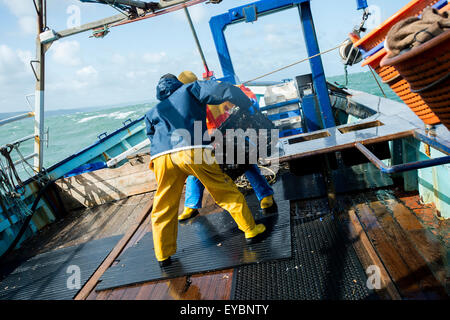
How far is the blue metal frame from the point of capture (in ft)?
13.7

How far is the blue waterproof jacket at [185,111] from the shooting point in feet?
8.35

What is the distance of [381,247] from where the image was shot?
228cm

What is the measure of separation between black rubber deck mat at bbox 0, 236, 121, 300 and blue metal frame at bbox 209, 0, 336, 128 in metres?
3.47

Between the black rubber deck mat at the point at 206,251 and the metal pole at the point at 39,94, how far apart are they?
Result: 3.29 meters

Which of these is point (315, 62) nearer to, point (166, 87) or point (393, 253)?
point (166, 87)

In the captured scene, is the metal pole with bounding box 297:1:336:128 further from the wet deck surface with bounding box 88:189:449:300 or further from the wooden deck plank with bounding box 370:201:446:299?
the wooden deck plank with bounding box 370:201:446:299

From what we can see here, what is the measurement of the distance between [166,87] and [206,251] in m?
1.64

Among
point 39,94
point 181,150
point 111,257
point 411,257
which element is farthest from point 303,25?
point 39,94

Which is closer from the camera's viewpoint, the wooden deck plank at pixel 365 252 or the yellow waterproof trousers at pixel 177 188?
the wooden deck plank at pixel 365 252

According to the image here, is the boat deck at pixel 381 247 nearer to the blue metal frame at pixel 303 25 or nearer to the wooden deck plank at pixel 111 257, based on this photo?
the wooden deck plank at pixel 111 257

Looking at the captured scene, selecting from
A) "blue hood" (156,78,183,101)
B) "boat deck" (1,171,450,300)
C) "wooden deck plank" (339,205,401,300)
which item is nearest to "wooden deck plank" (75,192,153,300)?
"boat deck" (1,171,450,300)

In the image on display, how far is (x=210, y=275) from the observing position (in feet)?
8.18

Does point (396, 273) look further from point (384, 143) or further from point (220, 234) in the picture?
point (220, 234)

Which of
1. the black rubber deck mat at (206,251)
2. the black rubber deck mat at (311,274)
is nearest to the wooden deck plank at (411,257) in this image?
the black rubber deck mat at (311,274)
